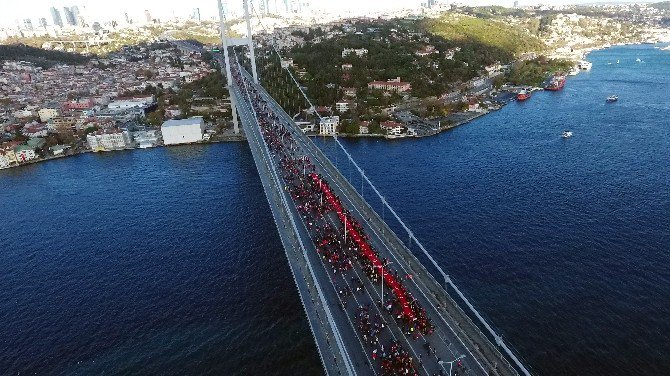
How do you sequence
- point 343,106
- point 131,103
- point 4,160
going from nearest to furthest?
point 4,160 < point 343,106 < point 131,103

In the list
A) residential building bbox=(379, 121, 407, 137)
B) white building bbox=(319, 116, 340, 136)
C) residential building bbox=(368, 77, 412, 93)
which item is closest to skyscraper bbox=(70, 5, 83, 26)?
residential building bbox=(368, 77, 412, 93)

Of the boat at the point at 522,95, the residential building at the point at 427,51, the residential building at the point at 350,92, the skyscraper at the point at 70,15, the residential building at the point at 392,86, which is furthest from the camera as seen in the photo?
the skyscraper at the point at 70,15

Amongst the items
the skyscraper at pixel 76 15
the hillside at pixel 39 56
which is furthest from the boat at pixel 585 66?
the skyscraper at pixel 76 15

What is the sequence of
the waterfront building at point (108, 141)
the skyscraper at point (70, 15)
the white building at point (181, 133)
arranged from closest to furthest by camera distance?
1. the waterfront building at point (108, 141)
2. the white building at point (181, 133)
3. the skyscraper at point (70, 15)

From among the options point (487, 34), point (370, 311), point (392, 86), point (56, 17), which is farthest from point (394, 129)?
point (56, 17)

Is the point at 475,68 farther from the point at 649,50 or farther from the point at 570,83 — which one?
the point at 649,50

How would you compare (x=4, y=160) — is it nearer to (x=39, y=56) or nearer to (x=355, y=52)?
(x=355, y=52)

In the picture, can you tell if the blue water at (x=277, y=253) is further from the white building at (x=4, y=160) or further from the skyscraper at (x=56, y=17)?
the skyscraper at (x=56, y=17)

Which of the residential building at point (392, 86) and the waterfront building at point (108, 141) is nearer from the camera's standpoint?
the waterfront building at point (108, 141)
